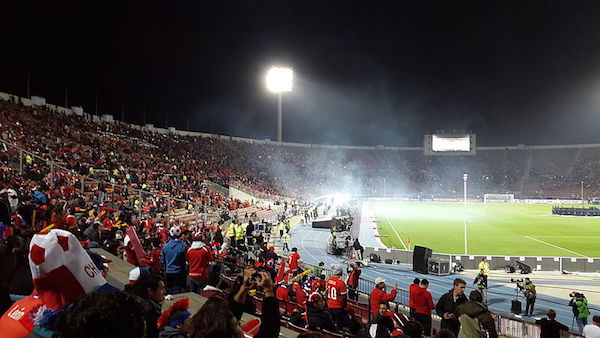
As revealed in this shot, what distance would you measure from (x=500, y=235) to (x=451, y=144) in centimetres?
4949

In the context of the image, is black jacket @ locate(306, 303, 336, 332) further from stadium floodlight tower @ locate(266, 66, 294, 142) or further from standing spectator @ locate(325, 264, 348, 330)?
stadium floodlight tower @ locate(266, 66, 294, 142)

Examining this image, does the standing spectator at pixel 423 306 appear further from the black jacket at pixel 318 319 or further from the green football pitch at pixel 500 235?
the green football pitch at pixel 500 235

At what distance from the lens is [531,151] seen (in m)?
99.1

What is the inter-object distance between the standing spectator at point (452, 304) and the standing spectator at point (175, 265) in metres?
4.30

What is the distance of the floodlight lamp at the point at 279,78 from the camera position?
70312 millimetres

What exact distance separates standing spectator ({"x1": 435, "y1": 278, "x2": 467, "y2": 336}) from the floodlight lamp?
6606 cm

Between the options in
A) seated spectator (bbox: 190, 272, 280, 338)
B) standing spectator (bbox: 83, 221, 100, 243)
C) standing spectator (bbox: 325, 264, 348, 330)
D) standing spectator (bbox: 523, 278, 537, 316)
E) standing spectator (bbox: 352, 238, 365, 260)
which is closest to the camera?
seated spectator (bbox: 190, 272, 280, 338)

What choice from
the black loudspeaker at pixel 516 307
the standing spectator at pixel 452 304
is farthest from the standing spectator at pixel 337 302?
the black loudspeaker at pixel 516 307

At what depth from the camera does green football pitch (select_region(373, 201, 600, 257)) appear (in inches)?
1014

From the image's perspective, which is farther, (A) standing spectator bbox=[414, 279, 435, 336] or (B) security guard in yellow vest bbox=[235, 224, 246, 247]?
(B) security guard in yellow vest bbox=[235, 224, 246, 247]

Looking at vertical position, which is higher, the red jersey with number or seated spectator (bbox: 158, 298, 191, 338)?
seated spectator (bbox: 158, 298, 191, 338)

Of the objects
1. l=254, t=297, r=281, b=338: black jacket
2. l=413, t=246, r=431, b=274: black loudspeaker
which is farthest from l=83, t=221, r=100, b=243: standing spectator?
l=413, t=246, r=431, b=274: black loudspeaker

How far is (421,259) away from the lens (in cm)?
1938

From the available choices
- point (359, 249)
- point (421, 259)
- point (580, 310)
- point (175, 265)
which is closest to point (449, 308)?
point (175, 265)
